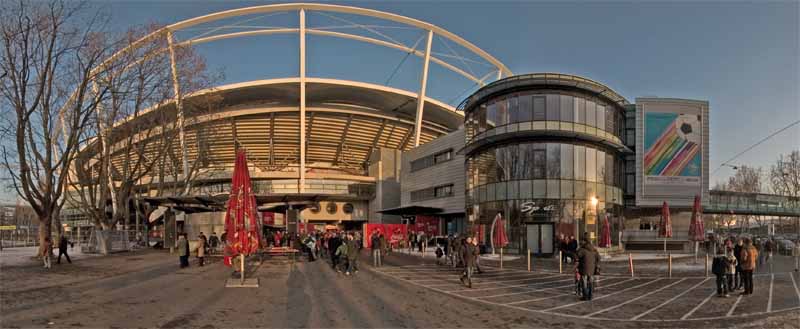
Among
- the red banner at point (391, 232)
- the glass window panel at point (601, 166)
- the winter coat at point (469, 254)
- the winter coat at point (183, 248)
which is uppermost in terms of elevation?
the glass window panel at point (601, 166)

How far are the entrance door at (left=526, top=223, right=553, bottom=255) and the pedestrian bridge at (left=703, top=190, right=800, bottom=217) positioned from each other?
88.7 ft

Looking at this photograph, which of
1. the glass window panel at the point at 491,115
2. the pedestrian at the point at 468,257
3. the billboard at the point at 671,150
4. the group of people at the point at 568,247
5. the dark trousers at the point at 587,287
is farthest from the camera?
the billboard at the point at 671,150

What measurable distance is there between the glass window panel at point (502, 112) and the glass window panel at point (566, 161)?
410cm

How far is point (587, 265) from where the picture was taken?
12.8 m

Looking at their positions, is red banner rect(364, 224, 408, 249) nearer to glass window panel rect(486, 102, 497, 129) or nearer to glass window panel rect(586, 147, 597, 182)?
glass window panel rect(486, 102, 497, 129)

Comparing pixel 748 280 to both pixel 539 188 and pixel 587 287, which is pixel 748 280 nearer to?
pixel 587 287

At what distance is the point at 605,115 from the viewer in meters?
35.2

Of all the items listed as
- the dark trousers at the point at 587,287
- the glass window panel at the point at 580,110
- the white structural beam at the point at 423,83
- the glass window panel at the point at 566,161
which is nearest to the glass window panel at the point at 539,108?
the glass window panel at the point at 580,110

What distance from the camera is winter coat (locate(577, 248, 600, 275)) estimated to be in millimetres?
12797

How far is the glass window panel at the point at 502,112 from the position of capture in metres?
33.8

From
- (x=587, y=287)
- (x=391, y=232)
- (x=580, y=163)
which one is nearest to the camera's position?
(x=587, y=287)

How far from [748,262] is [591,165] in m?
20.1

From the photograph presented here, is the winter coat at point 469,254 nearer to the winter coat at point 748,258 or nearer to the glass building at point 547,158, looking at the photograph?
the winter coat at point 748,258

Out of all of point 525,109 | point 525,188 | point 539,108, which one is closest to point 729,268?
point 525,188
